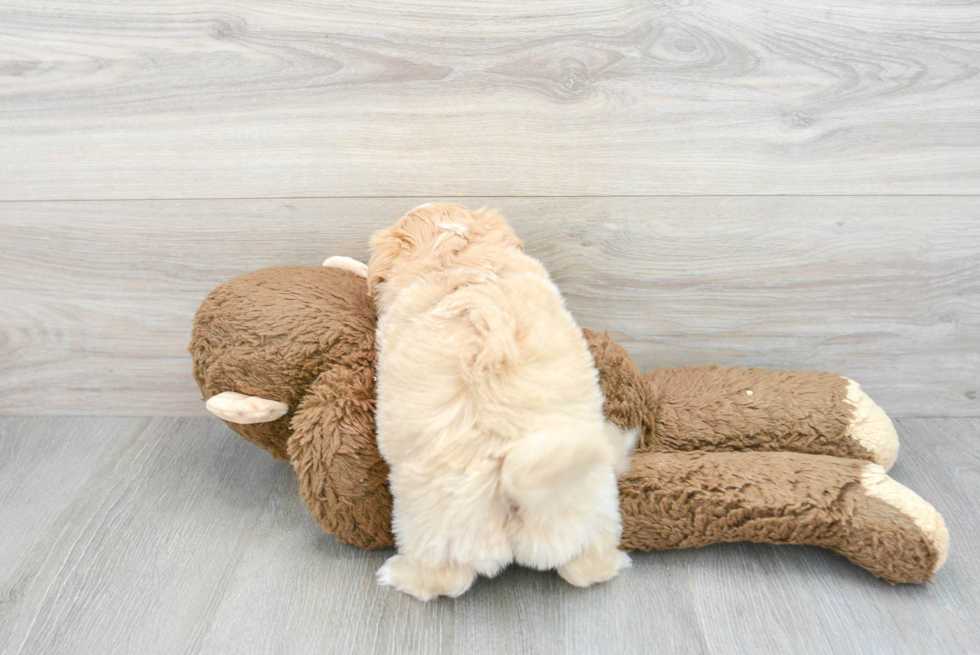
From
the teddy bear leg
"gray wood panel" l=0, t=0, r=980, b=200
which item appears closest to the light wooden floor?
"gray wood panel" l=0, t=0, r=980, b=200

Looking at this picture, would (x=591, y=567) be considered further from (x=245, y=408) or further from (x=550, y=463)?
(x=245, y=408)

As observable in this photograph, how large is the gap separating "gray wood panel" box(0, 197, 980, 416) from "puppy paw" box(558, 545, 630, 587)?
364 millimetres

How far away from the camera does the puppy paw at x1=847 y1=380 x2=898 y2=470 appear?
863 millimetres

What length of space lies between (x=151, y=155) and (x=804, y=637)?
1.01 meters

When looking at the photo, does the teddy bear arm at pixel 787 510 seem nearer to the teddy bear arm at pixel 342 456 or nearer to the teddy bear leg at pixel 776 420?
the teddy bear leg at pixel 776 420

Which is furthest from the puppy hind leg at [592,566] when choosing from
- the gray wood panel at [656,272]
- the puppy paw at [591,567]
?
the gray wood panel at [656,272]

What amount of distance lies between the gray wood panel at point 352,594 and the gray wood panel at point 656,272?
20cm

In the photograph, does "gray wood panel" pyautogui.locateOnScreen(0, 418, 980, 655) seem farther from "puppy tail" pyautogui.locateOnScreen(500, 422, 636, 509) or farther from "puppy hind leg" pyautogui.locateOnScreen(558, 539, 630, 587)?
"puppy tail" pyautogui.locateOnScreen(500, 422, 636, 509)

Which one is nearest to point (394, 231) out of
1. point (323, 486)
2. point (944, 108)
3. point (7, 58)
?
point (323, 486)

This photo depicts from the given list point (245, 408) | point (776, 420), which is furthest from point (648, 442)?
point (245, 408)

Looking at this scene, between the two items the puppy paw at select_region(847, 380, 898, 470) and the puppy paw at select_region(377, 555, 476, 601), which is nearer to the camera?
the puppy paw at select_region(377, 555, 476, 601)

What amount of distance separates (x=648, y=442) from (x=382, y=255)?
41 centimetres

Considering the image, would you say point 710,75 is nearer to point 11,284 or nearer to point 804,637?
point 804,637

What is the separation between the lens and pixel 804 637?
694mm
